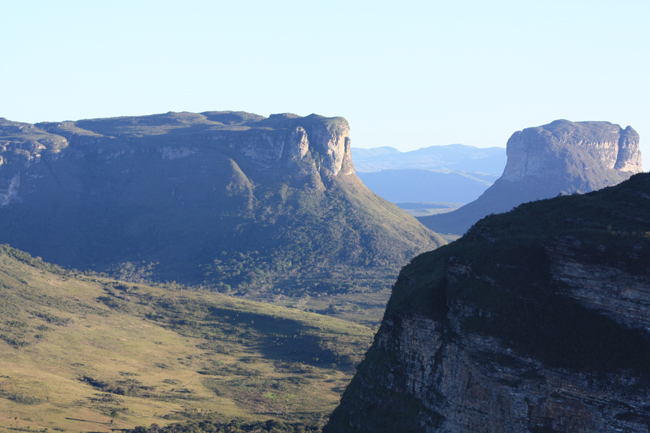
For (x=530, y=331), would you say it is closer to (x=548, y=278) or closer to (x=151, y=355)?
(x=548, y=278)

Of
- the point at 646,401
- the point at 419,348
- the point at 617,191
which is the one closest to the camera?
the point at 646,401

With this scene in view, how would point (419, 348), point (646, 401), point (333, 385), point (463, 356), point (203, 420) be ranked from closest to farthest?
point (646, 401) < point (463, 356) < point (419, 348) < point (203, 420) < point (333, 385)

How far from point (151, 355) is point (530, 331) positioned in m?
88.1

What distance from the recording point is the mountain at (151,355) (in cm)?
8438

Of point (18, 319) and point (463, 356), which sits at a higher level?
point (463, 356)

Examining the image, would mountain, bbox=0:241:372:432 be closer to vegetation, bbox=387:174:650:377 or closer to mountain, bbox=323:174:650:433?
mountain, bbox=323:174:650:433

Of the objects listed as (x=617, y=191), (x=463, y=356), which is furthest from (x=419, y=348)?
(x=617, y=191)

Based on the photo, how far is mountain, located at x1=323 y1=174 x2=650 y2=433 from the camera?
1499 inches

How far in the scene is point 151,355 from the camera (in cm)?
11588

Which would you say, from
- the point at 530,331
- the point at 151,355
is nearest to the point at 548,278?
the point at 530,331

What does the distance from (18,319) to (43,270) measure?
31477mm

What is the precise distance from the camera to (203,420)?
81875 mm

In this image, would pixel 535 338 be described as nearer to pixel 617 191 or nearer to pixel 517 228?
pixel 517 228

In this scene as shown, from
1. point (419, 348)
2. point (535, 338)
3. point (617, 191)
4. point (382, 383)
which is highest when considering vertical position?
point (617, 191)
